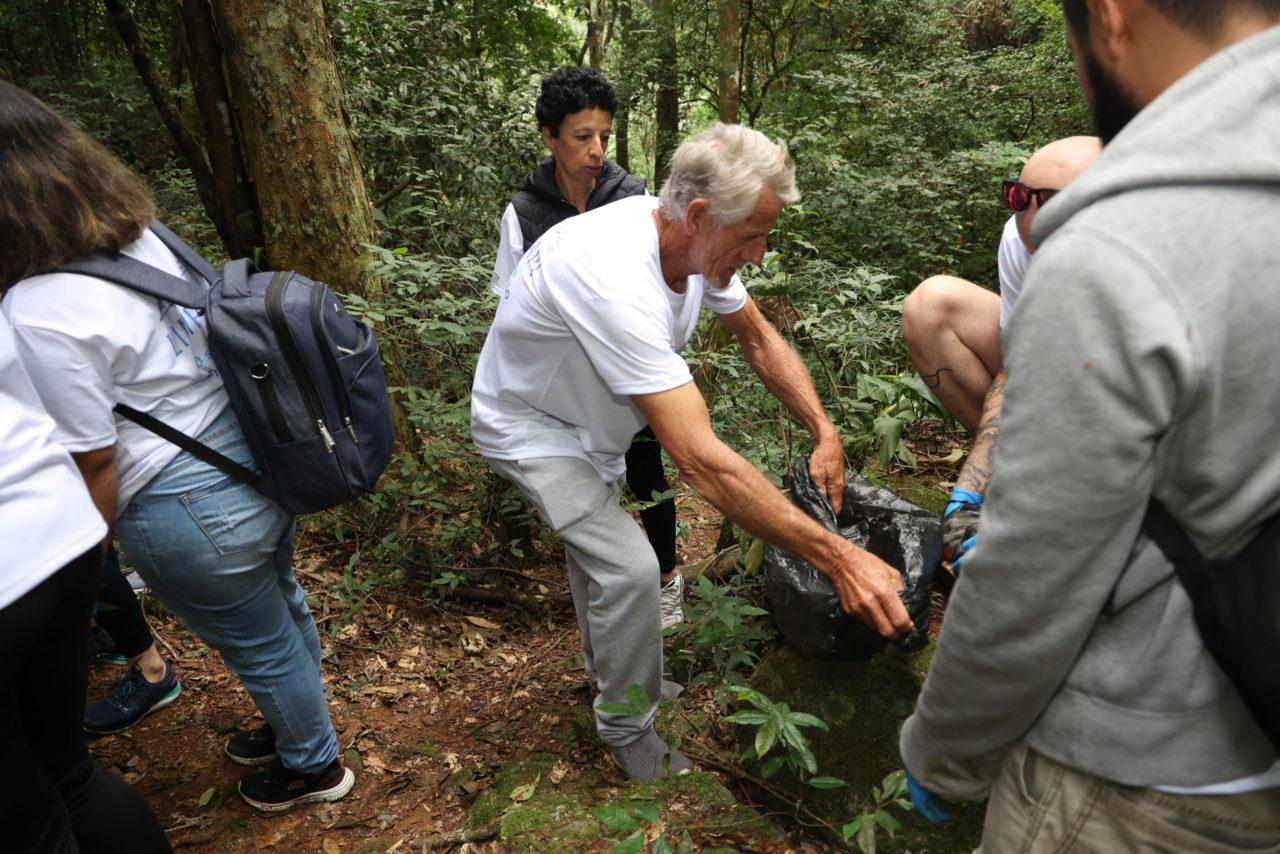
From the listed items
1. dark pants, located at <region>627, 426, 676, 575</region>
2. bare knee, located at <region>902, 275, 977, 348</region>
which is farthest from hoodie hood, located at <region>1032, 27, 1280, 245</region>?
dark pants, located at <region>627, 426, 676, 575</region>

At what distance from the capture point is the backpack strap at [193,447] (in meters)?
1.98

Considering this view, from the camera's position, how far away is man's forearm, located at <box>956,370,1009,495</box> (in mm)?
2590

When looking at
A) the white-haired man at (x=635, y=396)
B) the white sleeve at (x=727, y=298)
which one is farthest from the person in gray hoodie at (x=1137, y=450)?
the white sleeve at (x=727, y=298)

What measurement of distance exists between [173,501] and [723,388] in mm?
2678

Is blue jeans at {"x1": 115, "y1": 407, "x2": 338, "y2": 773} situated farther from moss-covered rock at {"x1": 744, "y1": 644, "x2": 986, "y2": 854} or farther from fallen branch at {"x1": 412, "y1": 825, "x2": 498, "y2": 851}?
moss-covered rock at {"x1": 744, "y1": 644, "x2": 986, "y2": 854}

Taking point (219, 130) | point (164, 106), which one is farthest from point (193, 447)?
point (164, 106)

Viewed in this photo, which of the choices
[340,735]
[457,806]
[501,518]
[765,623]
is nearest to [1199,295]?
[765,623]

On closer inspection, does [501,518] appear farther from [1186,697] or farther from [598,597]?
[1186,697]

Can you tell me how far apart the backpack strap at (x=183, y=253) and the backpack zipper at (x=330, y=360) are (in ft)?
0.97

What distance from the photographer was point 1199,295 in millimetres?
849

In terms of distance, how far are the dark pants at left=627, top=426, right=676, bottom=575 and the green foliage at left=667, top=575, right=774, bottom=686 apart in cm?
45

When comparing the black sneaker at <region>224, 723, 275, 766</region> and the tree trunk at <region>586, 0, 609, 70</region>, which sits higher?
the tree trunk at <region>586, 0, 609, 70</region>

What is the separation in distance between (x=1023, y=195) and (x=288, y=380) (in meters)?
2.32

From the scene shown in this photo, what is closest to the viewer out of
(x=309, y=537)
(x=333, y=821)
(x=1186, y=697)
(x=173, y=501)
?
(x=1186, y=697)
